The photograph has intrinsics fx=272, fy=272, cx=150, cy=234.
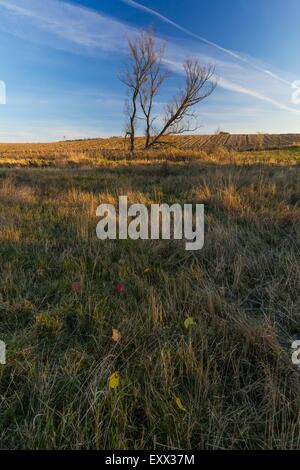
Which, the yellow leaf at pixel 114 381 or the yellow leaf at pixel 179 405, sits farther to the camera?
the yellow leaf at pixel 114 381

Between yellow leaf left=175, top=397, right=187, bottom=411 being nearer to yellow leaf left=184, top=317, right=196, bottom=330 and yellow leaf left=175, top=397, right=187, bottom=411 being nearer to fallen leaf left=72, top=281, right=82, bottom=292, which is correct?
yellow leaf left=184, top=317, right=196, bottom=330

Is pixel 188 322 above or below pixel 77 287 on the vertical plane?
below

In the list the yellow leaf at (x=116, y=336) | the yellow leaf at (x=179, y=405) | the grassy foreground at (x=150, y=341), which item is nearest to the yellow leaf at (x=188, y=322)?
the grassy foreground at (x=150, y=341)

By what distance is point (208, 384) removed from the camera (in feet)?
4.57

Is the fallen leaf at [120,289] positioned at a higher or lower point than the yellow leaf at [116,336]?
higher

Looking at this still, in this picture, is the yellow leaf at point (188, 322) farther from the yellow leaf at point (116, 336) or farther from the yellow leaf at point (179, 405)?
the yellow leaf at point (179, 405)

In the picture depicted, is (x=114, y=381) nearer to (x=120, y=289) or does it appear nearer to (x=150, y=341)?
(x=150, y=341)

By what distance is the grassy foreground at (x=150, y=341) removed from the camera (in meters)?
1.22

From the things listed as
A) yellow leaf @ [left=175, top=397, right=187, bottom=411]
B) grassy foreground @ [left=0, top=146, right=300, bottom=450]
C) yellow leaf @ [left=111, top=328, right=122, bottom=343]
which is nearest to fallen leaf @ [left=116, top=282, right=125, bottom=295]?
grassy foreground @ [left=0, top=146, right=300, bottom=450]

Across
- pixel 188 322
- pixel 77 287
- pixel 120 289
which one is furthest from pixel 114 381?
pixel 77 287

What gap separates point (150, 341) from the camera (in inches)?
69.5
